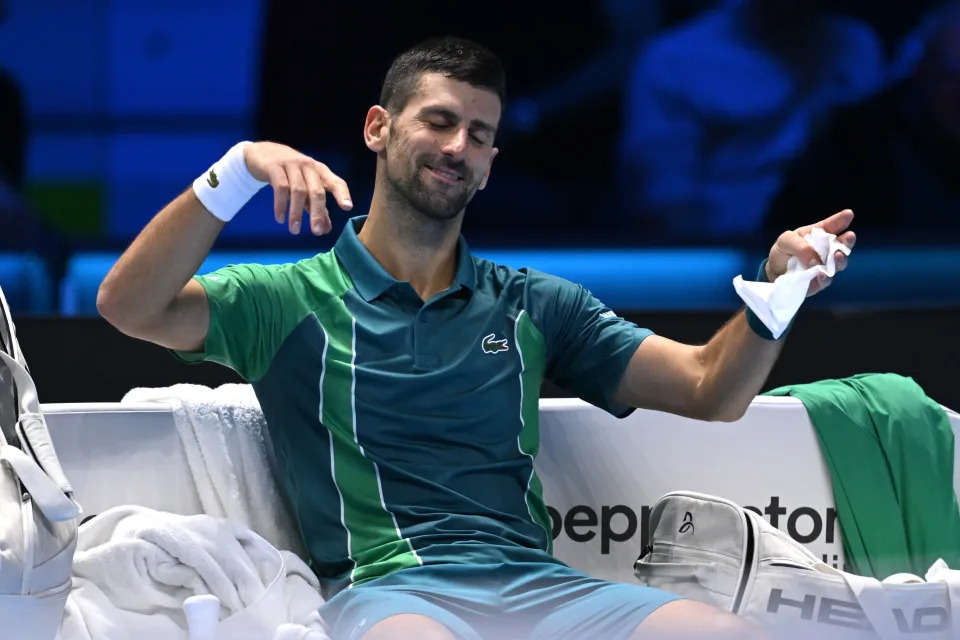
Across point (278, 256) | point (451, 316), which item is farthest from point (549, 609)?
point (278, 256)

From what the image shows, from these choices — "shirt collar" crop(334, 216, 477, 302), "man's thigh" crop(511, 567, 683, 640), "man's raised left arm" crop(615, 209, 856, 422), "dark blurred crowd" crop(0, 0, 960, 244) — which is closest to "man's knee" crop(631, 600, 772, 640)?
"man's thigh" crop(511, 567, 683, 640)

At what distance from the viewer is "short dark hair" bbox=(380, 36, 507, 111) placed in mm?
2152

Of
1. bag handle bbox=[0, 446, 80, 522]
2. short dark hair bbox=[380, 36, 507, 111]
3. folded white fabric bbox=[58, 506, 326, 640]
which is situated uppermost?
short dark hair bbox=[380, 36, 507, 111]

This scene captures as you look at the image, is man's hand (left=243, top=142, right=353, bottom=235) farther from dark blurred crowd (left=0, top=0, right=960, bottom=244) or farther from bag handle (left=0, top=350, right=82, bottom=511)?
dark blurred crowd (left=0, top=0, right=960, bottom=244)

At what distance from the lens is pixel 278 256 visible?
3.99m

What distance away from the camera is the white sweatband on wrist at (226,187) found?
1.88 metres

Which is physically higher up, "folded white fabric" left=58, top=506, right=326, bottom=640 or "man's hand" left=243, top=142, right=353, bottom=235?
"man's hand" left=243, top=142, right=353, bottom=235

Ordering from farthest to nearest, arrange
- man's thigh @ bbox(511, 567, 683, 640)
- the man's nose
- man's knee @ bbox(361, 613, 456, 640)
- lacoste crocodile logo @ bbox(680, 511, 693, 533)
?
lacoste crocodile logo @ bbox(680, 511, 693, 533) → the man's nose → man's thigh @ bbox(511, 567, 683, 640) → man's knee @ bbox(361, 613, 456, 640)

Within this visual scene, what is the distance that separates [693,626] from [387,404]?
0.53 metres

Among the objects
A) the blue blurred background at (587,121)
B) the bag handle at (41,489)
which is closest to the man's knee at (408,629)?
the bag handle at (41,489)

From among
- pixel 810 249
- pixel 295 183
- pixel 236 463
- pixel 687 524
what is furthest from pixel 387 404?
pixel 810 249

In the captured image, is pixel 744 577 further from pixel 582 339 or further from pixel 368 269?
pixel 368 269

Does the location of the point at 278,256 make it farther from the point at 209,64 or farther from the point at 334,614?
the point at 334,614

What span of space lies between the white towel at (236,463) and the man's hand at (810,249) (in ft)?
2.67
